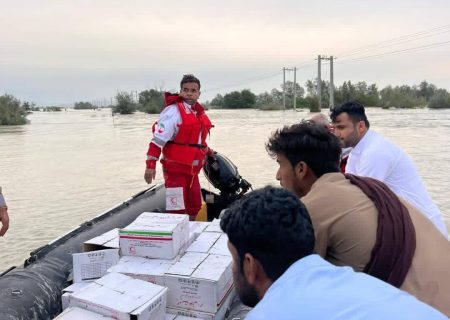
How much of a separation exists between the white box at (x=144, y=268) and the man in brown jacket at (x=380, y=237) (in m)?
0.83

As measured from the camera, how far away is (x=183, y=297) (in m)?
1.81

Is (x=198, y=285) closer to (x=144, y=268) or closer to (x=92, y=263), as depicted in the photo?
(x=144, y=268)

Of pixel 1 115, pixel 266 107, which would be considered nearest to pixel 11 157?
pixel 1 115

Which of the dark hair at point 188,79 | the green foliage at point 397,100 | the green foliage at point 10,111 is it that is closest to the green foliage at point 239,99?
the green foliage at point 397,100

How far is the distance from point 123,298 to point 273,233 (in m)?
0.92

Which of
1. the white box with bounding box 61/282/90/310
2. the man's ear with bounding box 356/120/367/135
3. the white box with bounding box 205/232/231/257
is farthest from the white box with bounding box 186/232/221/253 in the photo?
the man's ear with bounding box 356/120/367/135

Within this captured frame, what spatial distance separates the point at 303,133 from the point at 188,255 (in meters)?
0.88

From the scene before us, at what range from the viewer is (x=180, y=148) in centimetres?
340

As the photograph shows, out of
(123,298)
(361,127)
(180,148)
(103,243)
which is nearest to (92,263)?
(103,243)

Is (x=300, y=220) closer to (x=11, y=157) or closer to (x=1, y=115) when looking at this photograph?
(x=11, y=157)

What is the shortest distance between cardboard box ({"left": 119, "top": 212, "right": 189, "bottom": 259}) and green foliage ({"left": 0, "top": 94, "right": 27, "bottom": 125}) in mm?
29632

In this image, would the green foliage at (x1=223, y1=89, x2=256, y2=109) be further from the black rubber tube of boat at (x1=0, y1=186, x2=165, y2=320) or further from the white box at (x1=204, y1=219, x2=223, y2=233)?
the white box at (x1=204, y1=219, x2=223, y2=233)

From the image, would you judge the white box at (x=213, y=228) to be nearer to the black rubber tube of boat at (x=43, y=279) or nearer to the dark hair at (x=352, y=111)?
the black rubber tube of boat at (x=43, y=279)

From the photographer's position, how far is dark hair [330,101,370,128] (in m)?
2.63
